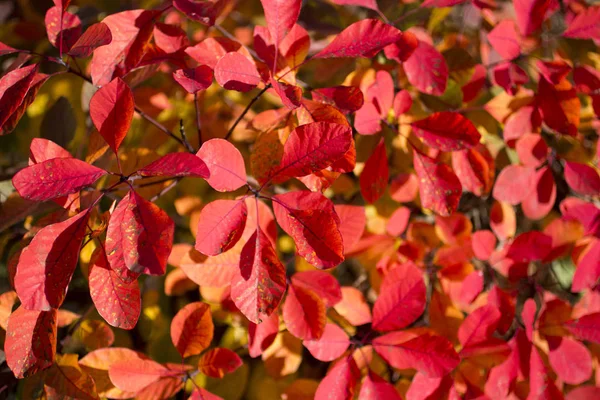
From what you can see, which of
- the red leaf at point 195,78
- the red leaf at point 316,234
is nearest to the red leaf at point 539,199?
the red leaf at point 316,234

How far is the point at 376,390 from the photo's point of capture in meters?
0.66

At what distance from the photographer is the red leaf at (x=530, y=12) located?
69 centimetres

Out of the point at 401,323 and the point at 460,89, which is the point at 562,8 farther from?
the point at 401,323

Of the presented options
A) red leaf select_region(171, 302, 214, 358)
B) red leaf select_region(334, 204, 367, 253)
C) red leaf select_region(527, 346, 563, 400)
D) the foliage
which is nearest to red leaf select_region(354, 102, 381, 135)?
the foliage

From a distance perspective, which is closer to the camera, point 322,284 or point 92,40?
point 92,40

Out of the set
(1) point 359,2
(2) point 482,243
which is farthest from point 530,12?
(2) point 482,243

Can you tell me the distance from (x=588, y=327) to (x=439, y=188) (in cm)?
34

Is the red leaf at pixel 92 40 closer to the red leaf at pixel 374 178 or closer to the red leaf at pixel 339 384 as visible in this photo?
the red leaf at pixel 374 178

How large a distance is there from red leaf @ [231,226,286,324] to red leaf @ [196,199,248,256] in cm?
3

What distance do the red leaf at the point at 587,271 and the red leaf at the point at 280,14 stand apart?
58cm

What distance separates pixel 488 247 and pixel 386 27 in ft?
1.39

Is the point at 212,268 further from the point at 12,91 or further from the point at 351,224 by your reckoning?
the point at 12,91

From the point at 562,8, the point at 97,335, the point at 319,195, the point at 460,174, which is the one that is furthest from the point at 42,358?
the point at 562,8

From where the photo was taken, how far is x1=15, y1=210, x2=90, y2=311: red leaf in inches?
19.2
